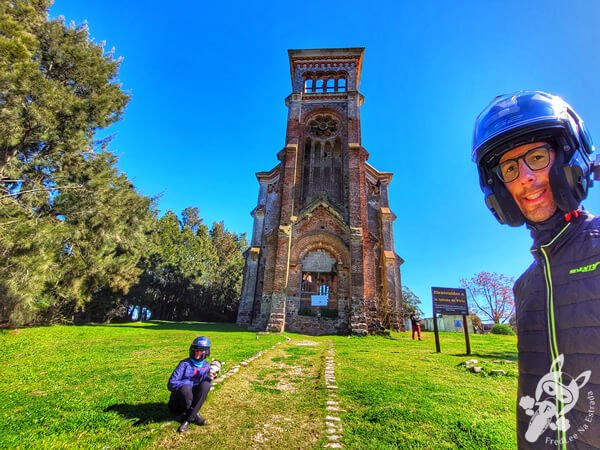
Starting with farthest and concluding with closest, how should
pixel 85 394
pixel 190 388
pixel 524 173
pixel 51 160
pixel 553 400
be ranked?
pixel 51 160, pixel 85 394, pixel 190 388, pixel 524 173, pixel 553 400

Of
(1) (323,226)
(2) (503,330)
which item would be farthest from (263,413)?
(2) (503,330)

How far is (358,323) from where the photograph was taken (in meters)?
15.4

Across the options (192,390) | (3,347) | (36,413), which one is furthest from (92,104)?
(192,390)

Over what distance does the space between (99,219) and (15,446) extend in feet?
45.7

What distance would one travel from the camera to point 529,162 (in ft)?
4.74

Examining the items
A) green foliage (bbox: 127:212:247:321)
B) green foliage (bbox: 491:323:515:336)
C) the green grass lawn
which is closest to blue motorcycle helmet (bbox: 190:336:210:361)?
the green grass lawn

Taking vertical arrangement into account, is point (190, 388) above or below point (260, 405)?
above

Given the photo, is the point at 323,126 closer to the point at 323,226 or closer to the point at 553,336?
the point at 323,226

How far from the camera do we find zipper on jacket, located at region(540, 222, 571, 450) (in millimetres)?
1048

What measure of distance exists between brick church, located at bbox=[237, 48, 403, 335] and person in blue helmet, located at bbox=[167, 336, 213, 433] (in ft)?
37.4

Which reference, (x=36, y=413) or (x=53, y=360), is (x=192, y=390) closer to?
(x=36, y=413)

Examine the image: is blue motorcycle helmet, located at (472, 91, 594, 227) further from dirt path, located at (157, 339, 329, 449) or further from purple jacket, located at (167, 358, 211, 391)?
purple jacket, located at (167, 358, 211, 391)

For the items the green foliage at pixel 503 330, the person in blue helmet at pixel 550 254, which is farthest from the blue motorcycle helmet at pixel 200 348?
the green foliage at pixel 503 330

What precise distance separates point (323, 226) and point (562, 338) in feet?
57.4
